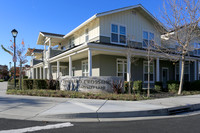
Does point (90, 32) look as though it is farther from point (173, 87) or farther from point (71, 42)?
point (173, 87)

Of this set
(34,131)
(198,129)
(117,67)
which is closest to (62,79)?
(117,67)

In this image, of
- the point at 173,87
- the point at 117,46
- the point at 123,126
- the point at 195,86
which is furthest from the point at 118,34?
the point at 123,126

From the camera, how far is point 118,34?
15492 mm

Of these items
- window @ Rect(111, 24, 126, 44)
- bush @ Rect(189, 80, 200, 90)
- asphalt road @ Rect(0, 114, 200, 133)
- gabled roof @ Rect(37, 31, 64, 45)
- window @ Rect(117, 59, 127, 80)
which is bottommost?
asphalt road @ Rect(0, 114, 200, 133)

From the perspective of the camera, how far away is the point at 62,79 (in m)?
13.5

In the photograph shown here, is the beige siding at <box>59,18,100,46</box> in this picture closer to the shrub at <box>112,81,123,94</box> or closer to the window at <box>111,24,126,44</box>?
the window at <box>111,24,126,44</box>

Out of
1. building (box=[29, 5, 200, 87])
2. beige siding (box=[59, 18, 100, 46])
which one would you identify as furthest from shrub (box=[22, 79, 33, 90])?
beige siding (box=[59, 18, 100, 46])

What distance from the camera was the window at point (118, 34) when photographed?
15.3 metres

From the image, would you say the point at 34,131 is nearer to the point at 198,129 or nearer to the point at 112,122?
the point at 112,122

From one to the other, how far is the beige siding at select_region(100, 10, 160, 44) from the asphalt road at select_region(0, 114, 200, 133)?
10414 mm

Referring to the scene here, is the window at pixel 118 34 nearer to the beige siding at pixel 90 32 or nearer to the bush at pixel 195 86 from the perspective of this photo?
the beige siding at pixel 90 32

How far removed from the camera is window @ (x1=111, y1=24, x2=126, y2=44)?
15266 mm

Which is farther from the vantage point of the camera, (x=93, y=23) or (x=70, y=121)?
(x=93, y=23)

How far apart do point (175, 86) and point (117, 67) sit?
5.43 metres
